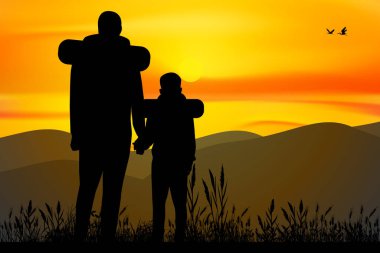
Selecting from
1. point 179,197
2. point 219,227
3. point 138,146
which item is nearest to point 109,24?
point 138,146

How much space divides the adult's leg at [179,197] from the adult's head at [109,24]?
7.16 ft

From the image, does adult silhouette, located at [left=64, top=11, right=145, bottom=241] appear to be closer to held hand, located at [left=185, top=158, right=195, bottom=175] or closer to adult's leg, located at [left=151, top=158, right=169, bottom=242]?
adult's leg, located at [left=151, top=158, right=169, bottom=242]

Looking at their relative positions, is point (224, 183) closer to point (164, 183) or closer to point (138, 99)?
point (164, 183)

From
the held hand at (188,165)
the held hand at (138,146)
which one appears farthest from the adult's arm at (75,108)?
the held hand at (188,165)

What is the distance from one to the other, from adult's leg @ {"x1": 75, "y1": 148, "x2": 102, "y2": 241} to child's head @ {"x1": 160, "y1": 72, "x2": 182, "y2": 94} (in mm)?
1775

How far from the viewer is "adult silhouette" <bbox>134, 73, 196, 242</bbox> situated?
41.2 ft

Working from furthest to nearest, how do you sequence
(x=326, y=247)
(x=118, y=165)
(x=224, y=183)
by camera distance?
(x=224, y=183)
(x=326, y=247)
(x=118, y=165)

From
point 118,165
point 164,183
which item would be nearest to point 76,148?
point 118,165

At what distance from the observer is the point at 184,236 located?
1277 centimetres

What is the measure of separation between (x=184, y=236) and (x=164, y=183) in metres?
0.81

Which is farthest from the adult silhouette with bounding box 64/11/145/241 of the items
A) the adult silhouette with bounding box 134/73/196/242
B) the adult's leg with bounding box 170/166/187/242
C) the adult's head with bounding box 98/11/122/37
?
the adult's leg with bounding box 170/166/187/242

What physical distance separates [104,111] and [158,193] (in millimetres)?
1733

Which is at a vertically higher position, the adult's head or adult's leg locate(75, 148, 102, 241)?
the adult's head

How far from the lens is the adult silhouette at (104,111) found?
11336mm
